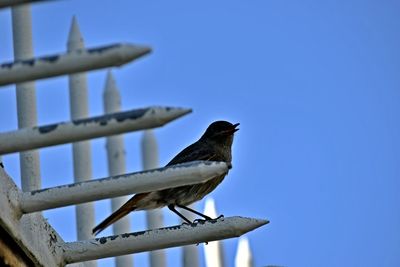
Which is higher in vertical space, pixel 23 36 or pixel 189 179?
pixel 23 36

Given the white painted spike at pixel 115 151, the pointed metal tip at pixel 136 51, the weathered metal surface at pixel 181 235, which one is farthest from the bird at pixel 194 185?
the pointed metal tip at pixel 136 51

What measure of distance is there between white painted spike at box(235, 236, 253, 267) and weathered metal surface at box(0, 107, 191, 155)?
6.28m

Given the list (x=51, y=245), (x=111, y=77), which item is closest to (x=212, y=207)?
(x=111, y=77)

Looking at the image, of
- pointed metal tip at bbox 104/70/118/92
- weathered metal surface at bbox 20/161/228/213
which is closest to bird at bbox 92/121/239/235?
pointed metal tip at bbox 104/70/118/92

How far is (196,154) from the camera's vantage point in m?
8.87

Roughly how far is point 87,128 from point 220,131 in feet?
17.6

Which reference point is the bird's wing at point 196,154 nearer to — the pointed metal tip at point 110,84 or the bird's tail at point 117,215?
the bird's tail at point 117,215

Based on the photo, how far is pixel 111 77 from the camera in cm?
1018

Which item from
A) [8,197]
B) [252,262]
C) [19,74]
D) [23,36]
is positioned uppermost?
[23,36]

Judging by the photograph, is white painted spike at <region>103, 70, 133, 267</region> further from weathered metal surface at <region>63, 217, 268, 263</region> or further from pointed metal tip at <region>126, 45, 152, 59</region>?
pointed metal tip at <region>126, 45, 152, 59</region>

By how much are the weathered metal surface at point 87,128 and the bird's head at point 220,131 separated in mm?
5157

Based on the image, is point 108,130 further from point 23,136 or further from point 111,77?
point 111,77

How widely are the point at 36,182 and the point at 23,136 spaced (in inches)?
67.5

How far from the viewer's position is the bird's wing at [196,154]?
867 centimetres
